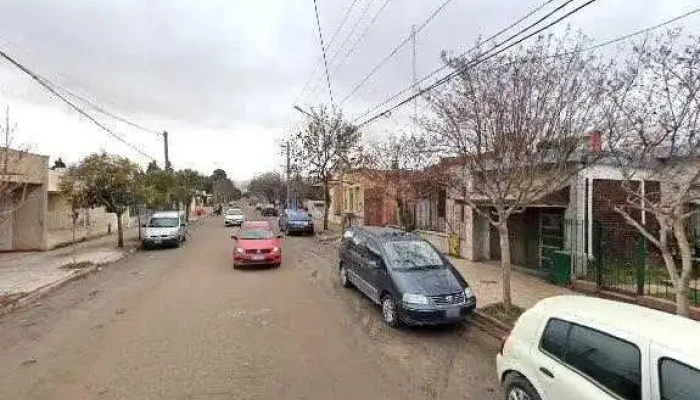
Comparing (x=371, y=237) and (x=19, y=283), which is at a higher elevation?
(x=371, y=237)

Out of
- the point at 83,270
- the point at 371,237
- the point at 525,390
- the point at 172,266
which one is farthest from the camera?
the point at 172,266

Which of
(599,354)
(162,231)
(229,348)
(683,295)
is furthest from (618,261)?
(162,231)

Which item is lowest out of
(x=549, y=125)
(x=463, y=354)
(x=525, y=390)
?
(x=463, y=354)

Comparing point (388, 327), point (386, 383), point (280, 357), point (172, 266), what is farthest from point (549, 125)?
point (172, 266)

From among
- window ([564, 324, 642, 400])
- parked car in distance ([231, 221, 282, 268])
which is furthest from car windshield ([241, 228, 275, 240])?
window ([564, 324, 642, 400])

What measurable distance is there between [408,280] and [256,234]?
9.86 metres

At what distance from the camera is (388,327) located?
9.95m

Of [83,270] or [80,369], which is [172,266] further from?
[80,369]

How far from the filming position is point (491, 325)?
998 centimetres

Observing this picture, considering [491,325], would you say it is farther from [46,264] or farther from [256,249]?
[46,264]

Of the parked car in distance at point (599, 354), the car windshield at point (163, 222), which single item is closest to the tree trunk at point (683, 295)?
the parked car in distance at point (599, 354)

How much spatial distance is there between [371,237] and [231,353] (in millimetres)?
4864

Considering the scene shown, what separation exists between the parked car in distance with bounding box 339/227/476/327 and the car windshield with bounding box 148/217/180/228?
1550 cm

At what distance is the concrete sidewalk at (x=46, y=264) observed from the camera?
560 inches
